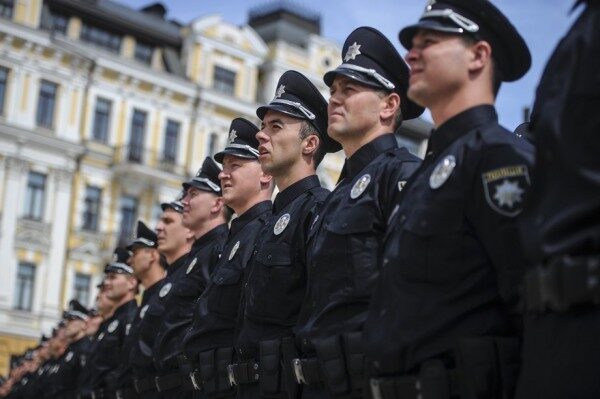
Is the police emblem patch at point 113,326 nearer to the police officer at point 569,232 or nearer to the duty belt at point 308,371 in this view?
the duty belt at point 308,371

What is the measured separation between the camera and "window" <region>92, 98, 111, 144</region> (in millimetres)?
38031

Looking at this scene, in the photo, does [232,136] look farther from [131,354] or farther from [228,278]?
[131,354]

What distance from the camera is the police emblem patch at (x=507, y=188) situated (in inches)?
146

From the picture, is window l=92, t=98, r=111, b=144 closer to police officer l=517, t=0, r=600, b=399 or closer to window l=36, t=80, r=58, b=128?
window l=36, t=80, r=58, b=128

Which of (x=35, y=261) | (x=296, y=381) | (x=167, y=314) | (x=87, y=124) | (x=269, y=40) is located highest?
(x=269, y=40)

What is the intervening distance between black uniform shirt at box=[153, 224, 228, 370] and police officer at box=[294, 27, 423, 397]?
2.78 meters

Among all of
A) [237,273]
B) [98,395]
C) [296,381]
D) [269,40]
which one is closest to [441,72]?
[296,381]

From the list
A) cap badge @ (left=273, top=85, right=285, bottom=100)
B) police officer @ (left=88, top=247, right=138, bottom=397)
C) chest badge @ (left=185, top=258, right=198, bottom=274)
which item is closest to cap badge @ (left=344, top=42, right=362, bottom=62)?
cap badge @ (left=273, top=85, right=285, bottom=100)

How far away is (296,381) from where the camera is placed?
5.26 m

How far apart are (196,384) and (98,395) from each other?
4538mm

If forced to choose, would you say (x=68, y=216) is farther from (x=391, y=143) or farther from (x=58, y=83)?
(x=391, y=143)

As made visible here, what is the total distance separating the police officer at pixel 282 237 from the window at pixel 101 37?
3256 cm

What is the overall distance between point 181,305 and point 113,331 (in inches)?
152

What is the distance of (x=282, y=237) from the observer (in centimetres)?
614
